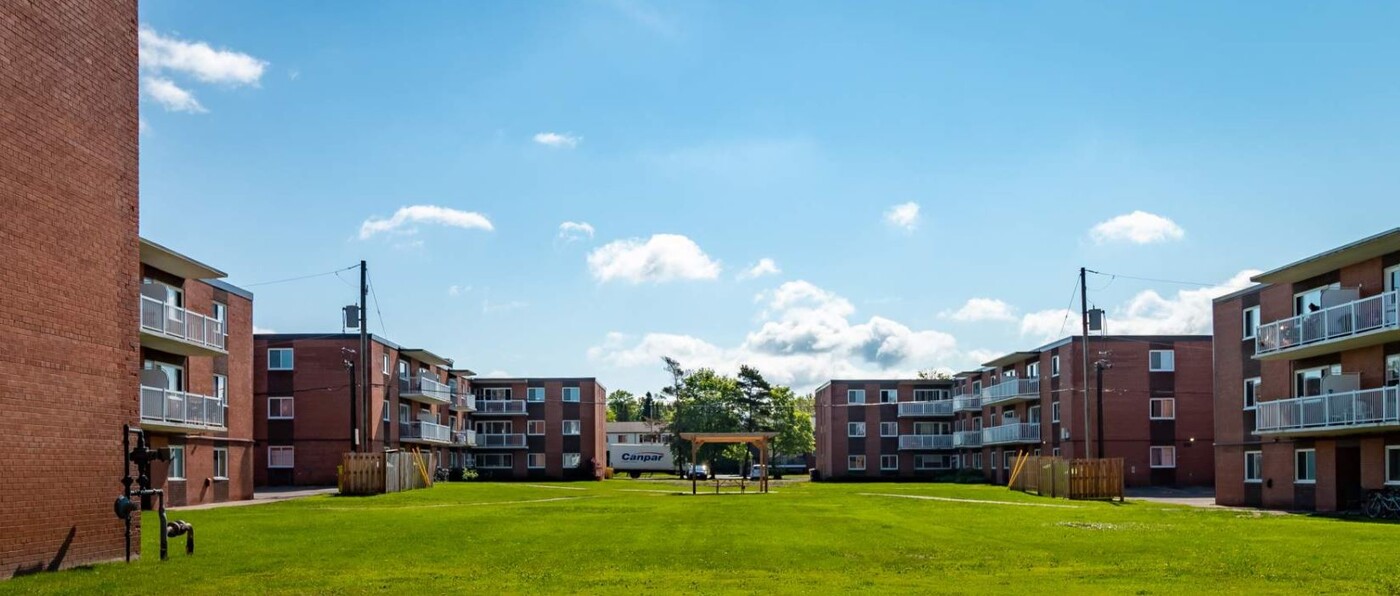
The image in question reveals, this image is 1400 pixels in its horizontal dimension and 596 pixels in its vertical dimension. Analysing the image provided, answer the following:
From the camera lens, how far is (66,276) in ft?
58.3

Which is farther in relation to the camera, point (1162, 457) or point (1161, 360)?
point (1161, 360)

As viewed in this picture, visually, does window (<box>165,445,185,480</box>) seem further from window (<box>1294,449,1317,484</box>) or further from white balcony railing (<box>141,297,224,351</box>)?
window (<box>1294,449,1317,484</box>)

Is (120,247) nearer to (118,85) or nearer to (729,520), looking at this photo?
(118,85)

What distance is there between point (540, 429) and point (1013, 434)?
36026mm

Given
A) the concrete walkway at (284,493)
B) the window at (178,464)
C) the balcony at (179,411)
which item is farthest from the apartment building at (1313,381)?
the window at (178,464)

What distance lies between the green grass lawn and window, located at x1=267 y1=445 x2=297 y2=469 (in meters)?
28.7

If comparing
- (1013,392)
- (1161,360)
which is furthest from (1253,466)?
(1013,392)

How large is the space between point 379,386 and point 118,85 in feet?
159

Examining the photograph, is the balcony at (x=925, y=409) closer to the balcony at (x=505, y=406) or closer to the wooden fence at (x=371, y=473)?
the balcony at (x=505, y=406)

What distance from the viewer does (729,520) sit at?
30984mm

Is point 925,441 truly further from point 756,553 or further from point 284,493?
point 756,553

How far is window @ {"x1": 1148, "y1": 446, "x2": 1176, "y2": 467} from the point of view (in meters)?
62.2

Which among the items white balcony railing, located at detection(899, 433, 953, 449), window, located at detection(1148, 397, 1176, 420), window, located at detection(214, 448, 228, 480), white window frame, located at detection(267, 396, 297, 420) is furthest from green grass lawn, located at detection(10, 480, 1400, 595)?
white balcony railing, located at detection(899, 433, 953, 449)

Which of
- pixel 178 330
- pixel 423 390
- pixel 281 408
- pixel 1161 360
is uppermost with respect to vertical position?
pixel 178 330
